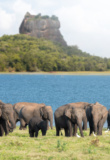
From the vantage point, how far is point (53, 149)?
12836mm

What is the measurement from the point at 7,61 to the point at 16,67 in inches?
251

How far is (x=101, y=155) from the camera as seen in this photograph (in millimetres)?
11945

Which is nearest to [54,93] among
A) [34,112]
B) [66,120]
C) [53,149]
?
[34,112]

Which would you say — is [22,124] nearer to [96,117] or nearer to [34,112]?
[34,112]

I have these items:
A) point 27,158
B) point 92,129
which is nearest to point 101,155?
point 27,158

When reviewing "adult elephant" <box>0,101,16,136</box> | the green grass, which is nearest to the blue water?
"adult elephant" <box>0,101,16,136</box>

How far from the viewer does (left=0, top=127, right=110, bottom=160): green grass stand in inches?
461

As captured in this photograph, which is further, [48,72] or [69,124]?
[48,72]

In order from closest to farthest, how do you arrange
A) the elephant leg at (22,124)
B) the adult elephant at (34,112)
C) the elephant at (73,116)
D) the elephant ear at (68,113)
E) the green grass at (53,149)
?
the green grass at (53,149) < the elephant at (73,116) < the elephant ear at (68,113) < the adult elephant at (34,112) < the elephant leg at (22,124)

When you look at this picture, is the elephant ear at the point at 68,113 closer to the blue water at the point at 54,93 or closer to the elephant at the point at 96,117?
the elephant at the point at 96,117

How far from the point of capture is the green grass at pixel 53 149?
1171cm

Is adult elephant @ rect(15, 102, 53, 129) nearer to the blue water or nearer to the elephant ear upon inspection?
the elephant ear

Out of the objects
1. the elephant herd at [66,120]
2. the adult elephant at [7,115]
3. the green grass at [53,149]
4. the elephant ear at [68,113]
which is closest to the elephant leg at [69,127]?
the elephant herd at [66,120]

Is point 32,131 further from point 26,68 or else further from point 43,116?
point 26,68
